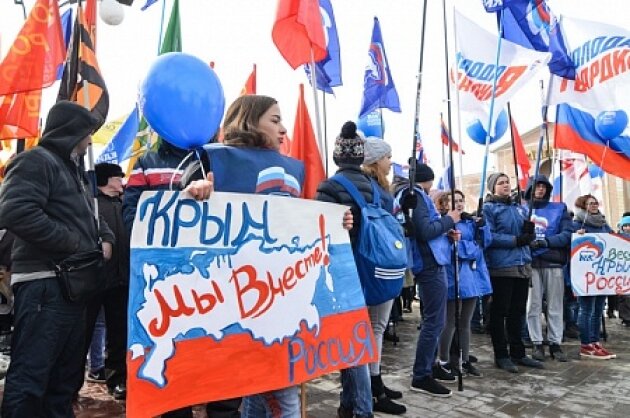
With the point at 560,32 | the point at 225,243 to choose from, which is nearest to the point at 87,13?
the point at 225,243

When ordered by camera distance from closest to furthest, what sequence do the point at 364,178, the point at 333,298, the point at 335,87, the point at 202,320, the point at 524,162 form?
the point at 202,320
the point at 333,298
the point at 364,178
the point at 335,87
the point at 524,162

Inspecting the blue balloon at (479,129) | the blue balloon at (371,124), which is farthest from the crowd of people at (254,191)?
the blue balloon at (371,124)

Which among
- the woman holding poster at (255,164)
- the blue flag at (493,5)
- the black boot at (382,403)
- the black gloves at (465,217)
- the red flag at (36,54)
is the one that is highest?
the blue flag at (493,5)

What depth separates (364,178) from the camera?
3.73 metres

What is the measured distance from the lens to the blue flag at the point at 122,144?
6930mm

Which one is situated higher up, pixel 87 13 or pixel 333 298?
pixel 87 13

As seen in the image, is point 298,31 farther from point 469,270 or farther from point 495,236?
point 495,236

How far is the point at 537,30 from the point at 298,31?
316cm

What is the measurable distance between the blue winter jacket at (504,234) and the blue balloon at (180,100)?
154 inches

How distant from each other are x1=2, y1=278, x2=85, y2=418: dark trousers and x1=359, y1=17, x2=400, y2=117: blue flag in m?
5.43

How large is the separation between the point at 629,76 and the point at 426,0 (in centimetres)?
347

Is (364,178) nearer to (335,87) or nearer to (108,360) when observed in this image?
(335,87)

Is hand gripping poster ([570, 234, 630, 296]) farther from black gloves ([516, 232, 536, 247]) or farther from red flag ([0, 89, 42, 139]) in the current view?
red flag ([0, 89, 42, 139])

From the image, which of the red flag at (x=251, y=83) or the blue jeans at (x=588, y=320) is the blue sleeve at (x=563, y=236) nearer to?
the blue jeans at (x=588, y=320)
